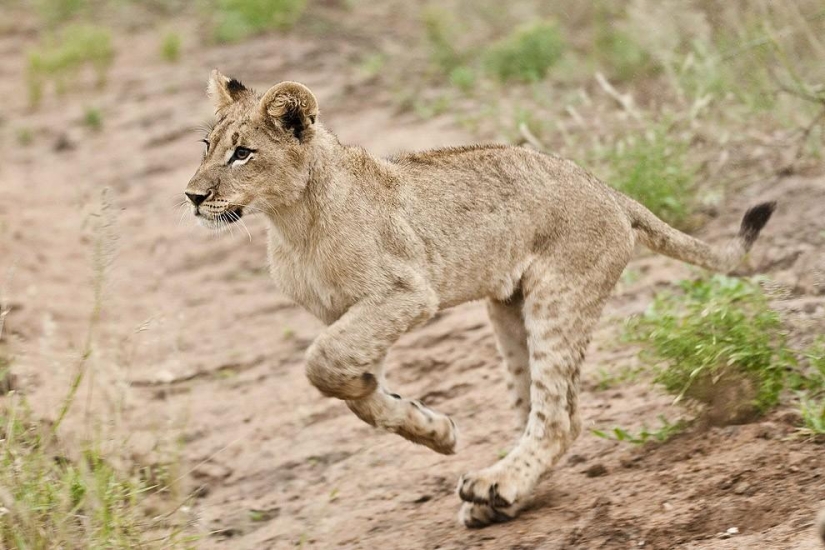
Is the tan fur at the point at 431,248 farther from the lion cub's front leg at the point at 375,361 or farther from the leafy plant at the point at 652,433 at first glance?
the leafy plant at the point at 652,433

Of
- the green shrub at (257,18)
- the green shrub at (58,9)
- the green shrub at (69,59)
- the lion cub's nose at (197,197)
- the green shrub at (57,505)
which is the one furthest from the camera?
the green shrub at (58,9)

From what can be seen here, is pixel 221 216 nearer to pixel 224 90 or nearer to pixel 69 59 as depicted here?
pixel 224 90

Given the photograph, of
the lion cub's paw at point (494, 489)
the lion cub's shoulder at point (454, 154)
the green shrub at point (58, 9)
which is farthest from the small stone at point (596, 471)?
the green shrub at point (58, 9)

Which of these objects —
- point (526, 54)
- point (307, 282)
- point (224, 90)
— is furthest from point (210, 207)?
point (526, 54)

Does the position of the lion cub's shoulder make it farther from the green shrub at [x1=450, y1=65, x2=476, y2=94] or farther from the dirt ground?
the green shrub at [x1=450, y1=65, x2=476, y2=94]

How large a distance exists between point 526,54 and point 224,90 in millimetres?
6861

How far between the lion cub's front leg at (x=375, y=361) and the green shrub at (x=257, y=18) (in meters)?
10.4

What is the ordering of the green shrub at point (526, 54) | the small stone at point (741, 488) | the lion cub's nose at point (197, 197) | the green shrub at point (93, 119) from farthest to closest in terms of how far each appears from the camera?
the green shrub at point (93, 119) → the green shrub at point (526, 54) → the lion cub's nose at point (197, 197) → the small stone at point (741, 488)

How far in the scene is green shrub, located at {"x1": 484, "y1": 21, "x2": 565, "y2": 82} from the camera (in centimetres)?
1177

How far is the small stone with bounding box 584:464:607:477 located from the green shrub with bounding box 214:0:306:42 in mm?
10597

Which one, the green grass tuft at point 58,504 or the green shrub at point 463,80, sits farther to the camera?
the green shrub at point 463,80

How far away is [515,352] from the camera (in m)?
5.60

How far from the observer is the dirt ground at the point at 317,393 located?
4.71 meters

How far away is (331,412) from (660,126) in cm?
307
